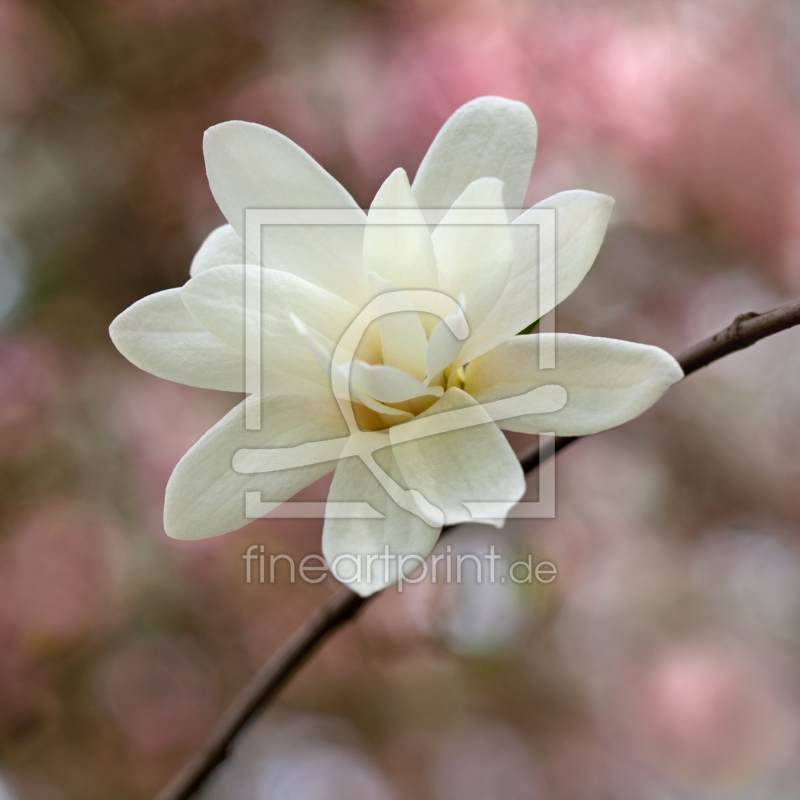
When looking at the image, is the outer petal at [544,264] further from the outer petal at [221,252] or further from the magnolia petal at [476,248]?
the outer petal at [221,252]

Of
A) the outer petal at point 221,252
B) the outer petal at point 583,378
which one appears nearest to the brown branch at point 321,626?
the outer petal at point 583,378

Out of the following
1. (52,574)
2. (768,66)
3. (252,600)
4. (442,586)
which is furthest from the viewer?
(768,66)

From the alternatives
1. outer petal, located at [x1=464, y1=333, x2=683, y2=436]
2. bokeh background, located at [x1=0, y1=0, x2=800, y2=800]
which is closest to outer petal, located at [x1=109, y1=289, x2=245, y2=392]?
outer petal, located at [x1=464, y1=333, x2=683, y2=436]

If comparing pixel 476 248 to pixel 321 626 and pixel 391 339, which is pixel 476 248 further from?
pixel 321 626

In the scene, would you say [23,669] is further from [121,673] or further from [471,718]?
[471,718]

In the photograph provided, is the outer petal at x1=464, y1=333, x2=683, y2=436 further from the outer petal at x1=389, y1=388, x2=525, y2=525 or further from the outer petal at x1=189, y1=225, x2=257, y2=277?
the outer petal at x1=189, y1=225, x2=257, y2=277

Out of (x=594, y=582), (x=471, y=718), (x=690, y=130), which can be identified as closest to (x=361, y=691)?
(x=471, y=718)
